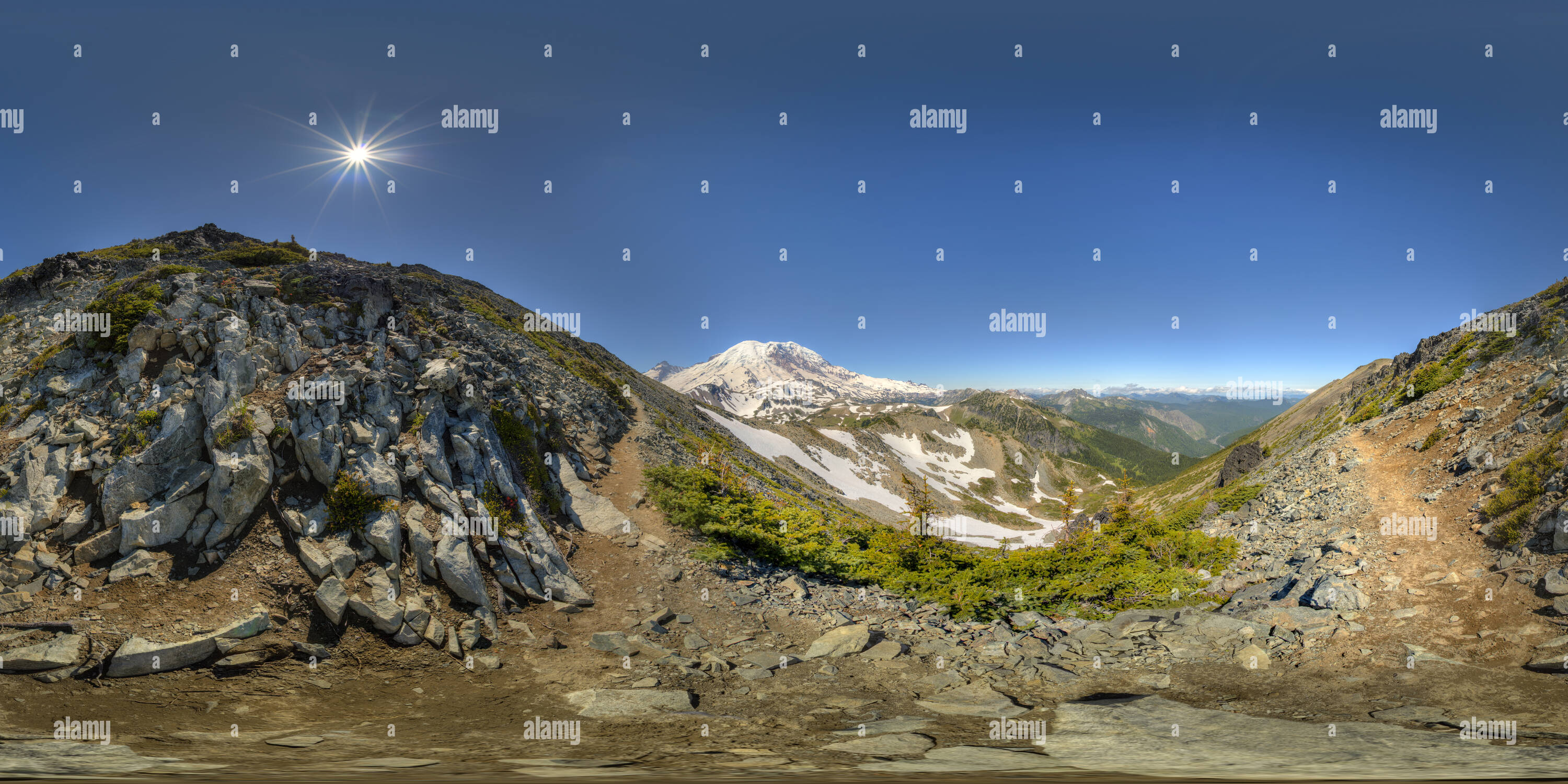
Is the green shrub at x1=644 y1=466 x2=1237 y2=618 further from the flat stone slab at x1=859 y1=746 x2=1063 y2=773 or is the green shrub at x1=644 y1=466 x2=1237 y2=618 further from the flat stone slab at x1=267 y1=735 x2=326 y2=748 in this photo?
the flat stone slab at x1=267 y1=735 x2=326 y2=748

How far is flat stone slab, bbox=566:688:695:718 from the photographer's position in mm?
10836

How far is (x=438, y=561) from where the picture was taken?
48.6 feet

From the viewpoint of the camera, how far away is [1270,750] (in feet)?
27.4

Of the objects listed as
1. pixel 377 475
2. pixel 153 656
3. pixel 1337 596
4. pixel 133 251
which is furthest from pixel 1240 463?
pixel 133 251

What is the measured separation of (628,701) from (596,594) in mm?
6952

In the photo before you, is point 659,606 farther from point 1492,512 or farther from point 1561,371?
point 1561,371

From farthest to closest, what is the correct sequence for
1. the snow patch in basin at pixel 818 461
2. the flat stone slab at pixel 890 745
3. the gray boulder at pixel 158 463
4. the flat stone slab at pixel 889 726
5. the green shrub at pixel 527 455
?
the snow patch in basin at pixel 818 461 → the green shrub at pixel 527 455 → the gray boulder at pixel 158 463 → the flat stone slab at pixel 889 726 → the flat stone slab at pixel 890 745

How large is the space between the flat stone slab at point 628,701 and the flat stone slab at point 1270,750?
305 inches

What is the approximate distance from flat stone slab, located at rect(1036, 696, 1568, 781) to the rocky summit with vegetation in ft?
0.31

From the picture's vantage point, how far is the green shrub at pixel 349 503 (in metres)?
14.3

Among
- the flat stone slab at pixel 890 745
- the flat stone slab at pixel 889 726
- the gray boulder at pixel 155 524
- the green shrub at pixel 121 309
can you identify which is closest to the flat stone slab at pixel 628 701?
the flat stone slab at pixel 889 726

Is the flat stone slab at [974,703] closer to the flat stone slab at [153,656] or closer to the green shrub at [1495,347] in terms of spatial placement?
the flat stone slab at [153,656]

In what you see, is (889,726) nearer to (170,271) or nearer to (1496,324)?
(170,271)

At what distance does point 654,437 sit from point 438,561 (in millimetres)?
20491
